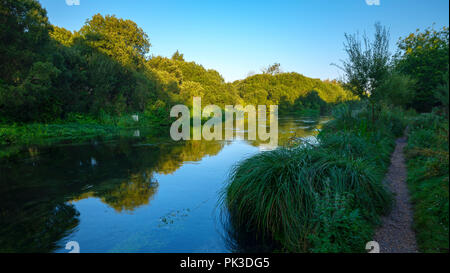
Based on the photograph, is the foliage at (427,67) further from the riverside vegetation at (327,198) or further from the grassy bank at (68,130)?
the grassy bank at (68,130)

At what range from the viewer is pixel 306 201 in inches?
144

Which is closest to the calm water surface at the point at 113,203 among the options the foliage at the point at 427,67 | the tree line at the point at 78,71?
the tree line at the point at 78,71

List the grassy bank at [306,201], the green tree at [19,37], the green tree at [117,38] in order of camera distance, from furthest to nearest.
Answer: the green tree at [117,38] → the green tree at [19,37] → the grassy bank at [306,201]

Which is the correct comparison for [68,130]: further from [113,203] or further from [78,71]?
[113,203]

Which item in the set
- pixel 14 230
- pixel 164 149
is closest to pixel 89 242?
pixel 14 230

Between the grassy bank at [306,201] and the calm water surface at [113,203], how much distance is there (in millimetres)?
702

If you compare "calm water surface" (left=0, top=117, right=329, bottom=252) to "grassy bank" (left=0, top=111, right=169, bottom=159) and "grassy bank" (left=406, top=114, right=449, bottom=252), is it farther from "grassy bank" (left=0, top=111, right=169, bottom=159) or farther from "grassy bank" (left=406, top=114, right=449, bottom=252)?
"grassy bank" (left=0, top=111, right=169, bottom=159)

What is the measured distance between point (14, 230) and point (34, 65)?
1579 cm

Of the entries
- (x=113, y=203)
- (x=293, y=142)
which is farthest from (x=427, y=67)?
(x=113, y=203)

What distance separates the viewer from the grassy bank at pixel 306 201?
3162 mm

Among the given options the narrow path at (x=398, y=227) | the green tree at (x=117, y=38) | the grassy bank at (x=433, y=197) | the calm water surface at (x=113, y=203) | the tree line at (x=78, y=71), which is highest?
the green tree at (x=117, y=38)

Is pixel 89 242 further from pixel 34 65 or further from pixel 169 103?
pixel 169 103

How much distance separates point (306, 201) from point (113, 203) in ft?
14.8
